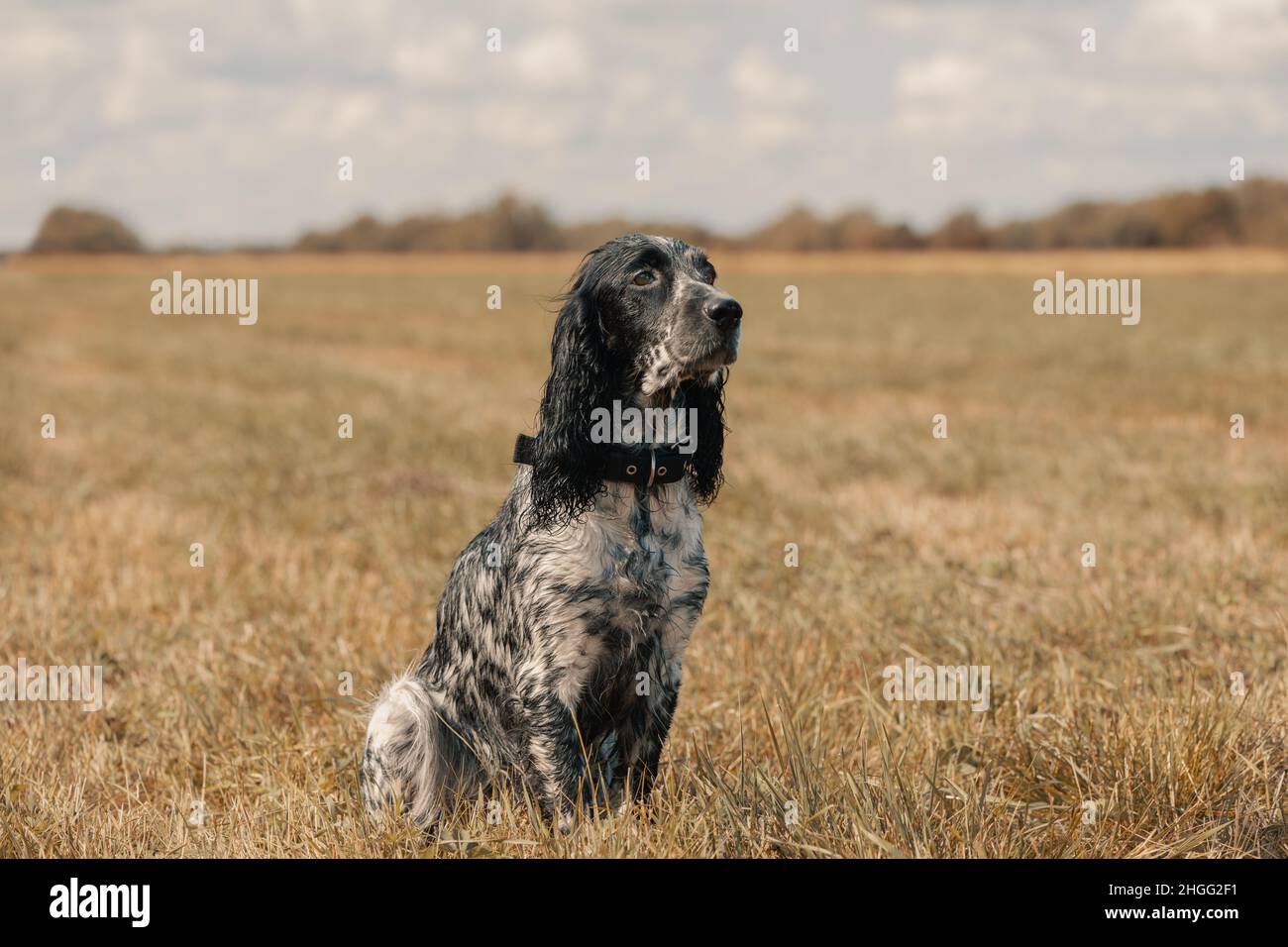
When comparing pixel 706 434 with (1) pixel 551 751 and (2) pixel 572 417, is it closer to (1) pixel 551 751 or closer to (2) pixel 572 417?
(2) pixel 572 417

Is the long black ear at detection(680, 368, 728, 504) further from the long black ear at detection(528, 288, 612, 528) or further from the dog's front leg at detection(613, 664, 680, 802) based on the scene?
the dog's front leg at detection(613, 664, 680, 802)

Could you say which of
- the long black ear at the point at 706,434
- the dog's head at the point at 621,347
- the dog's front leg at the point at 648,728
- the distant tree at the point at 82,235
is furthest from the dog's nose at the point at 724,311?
the distant tree at the point at 82,235

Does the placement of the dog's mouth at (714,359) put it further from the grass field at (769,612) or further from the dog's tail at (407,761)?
the dog's tail at (407,761)

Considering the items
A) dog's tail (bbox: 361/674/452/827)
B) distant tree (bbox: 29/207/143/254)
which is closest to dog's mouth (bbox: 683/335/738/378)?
dog's tail (bbox: 361/674/452/827)

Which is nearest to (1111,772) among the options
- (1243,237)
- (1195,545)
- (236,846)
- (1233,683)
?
(1233,683)

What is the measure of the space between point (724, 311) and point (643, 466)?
52 centimetres

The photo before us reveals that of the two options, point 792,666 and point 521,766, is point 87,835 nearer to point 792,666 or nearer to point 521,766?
point 521,766

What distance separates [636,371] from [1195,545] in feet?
15.7

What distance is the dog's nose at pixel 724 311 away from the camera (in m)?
3.38

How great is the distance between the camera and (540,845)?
128 inches

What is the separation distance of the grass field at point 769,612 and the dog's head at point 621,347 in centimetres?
24

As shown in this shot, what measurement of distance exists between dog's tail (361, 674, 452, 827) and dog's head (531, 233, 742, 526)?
2.47 ft

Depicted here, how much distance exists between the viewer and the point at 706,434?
3877mm

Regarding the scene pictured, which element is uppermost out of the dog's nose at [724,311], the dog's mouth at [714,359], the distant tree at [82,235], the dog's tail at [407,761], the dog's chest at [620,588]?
the distant tree at [82,235]
